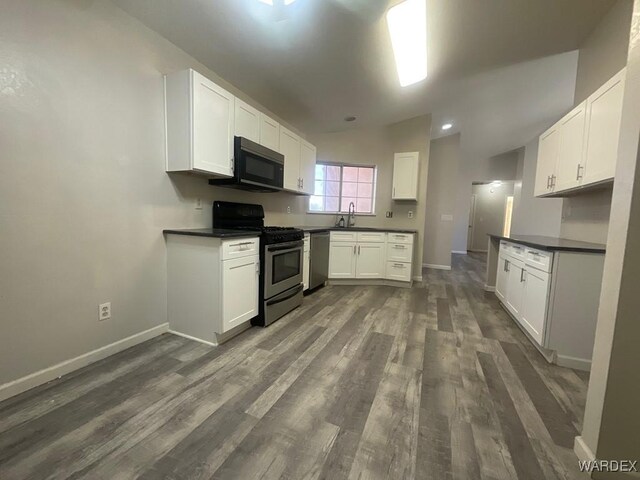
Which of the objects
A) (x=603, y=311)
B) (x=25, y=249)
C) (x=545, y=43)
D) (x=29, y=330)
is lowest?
(x=29, y=330)

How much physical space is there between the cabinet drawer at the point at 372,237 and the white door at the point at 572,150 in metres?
2.14

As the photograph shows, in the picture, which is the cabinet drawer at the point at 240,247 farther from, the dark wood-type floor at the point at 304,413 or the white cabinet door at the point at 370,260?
the white cabinet door at the point at 370,260

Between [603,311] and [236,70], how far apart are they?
330 cm

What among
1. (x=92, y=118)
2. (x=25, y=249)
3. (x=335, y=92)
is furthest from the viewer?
(x=335, y=92)

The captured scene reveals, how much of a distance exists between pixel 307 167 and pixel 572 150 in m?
2.99

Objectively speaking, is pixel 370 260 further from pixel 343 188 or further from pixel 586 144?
pixel 586 144

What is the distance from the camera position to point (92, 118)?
1749 mm

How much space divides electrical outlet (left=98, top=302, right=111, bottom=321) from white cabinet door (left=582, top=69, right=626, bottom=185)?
3665 millimetres

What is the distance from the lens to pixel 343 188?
4969 millimetres

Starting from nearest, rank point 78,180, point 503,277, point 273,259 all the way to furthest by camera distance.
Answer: point 78,180
point 273,259
point 503,277

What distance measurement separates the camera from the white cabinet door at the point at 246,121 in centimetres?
253

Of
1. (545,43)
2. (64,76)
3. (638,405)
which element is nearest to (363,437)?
(638,405)

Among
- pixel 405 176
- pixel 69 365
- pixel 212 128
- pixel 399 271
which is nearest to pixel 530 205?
pixel 405 176

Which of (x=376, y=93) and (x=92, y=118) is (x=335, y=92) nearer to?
(x=376, y=93)
